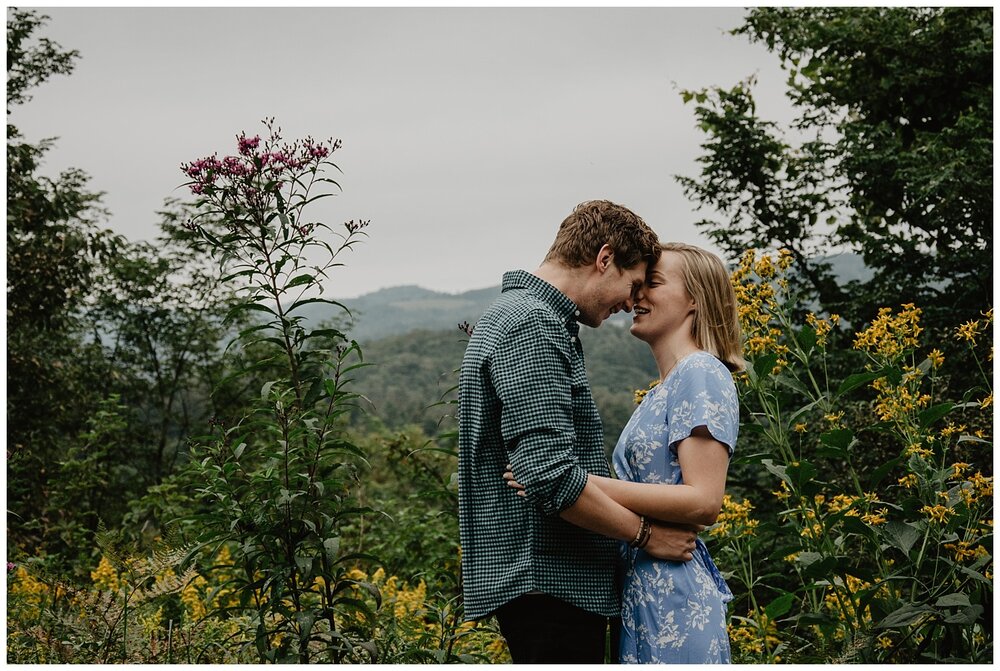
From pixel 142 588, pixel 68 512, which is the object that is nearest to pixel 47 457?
pixel 68 512

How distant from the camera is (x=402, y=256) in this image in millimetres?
11609

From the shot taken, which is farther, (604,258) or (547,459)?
(604,258)

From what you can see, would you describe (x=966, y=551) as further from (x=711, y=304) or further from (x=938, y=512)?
(x=711, y=304)

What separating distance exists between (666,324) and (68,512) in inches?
210

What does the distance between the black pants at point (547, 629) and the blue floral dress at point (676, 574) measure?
0.12 meters

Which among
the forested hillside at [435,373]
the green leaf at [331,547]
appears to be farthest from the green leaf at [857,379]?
the forested hillside at [435,373]

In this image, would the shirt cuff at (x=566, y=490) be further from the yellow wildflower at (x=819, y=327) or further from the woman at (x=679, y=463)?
the yellow wildflower at (x=819, y=327)

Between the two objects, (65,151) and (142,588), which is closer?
(142,588)

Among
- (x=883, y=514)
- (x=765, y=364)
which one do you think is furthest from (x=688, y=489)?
(x=883, y=514)

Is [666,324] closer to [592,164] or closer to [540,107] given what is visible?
[592,164]

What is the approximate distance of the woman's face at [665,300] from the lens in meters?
1.87

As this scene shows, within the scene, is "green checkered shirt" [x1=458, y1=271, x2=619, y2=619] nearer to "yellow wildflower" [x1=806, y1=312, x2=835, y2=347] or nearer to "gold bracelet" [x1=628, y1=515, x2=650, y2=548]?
"gold bracelet" [x1=628, y1=515, x2=650, y2=548]

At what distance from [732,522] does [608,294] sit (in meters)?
1.45

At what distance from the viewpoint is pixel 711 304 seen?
73.8 inches
